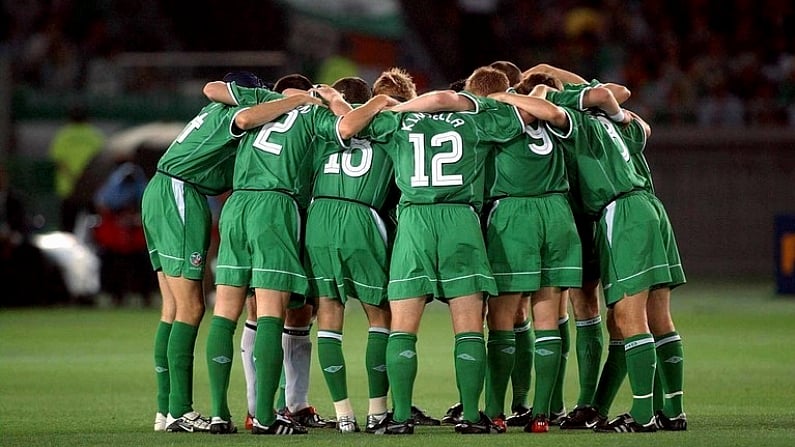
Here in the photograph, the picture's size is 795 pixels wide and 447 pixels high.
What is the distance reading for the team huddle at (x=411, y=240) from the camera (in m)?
8.55

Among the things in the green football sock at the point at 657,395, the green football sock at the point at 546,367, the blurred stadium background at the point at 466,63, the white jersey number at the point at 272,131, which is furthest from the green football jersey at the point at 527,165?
the blurred stadium background at the point at 466,63

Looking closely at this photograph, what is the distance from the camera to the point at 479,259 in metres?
8.52

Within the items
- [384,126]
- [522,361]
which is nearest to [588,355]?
[522,361]

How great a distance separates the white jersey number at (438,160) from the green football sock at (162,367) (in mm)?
1825

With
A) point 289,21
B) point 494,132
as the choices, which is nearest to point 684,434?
point 494,132

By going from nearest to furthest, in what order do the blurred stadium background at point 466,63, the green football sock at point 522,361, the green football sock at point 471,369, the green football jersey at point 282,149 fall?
the green football sock at point 471,369 < the green football jersey at point 282,149 < the green football sock at point 522,361 < the blurred stadium background at point 466,63

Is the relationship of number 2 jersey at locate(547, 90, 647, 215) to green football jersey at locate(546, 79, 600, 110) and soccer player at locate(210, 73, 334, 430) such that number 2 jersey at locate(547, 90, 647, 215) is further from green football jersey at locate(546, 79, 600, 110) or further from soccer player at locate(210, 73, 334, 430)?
soccer player at locate(210, 73, 334, 430)

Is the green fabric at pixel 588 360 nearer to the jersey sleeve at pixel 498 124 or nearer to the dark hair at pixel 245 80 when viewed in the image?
the jersey sleeve at pixel 498 124

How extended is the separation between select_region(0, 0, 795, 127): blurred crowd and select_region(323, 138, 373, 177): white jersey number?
52.9 feet

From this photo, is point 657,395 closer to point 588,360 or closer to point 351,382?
point 588,360

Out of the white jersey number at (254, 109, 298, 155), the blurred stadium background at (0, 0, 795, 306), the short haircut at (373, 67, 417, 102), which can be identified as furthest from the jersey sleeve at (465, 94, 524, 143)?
the blurred stadium background at (0, 0, 795, 306)

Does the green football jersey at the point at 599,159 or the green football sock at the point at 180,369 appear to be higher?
the green football jersey at the point at 599,159

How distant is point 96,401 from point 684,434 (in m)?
4.22

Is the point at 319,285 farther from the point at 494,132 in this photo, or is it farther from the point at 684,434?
the point at 684,434
